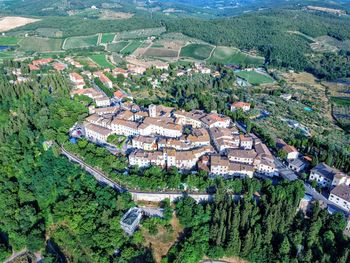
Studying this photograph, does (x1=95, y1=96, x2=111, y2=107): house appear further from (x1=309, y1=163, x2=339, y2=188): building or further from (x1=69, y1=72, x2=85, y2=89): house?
(x1=309, y1=163, x2=339, y2=188): building

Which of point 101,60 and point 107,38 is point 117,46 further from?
point 101,60

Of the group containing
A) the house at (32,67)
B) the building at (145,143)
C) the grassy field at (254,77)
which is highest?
the building at (145,143)

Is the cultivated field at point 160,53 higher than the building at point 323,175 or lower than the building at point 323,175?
lower

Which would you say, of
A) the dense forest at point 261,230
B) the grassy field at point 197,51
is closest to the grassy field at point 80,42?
the grassy field at point 197,51

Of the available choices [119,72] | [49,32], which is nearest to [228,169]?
[119,72]

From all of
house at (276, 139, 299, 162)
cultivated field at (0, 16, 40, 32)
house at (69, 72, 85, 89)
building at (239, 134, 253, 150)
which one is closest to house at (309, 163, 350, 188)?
house at (276, 139, 299, 162)

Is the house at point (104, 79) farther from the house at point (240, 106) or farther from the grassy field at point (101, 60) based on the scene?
the house at point (240, 106)
